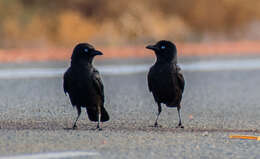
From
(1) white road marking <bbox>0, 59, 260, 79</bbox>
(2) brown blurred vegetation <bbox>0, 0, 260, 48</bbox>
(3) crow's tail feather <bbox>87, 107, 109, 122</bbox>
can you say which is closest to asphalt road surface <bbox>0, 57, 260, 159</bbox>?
(3) crow's tail feather <bbox>87, 107, 109, 122</bbox>

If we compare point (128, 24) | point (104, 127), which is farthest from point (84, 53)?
point (128, 24)

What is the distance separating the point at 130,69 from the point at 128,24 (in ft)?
46.1

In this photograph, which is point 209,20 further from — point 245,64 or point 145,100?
point 145,100

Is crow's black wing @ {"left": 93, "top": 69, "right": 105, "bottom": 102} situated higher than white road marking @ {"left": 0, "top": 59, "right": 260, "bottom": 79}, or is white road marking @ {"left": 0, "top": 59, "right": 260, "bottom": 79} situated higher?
crow's black wing @ {"left": 93, "top": 69, "right": 105, "bottom": 102}

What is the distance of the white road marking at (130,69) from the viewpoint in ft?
66.4

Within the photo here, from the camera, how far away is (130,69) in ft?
72.8

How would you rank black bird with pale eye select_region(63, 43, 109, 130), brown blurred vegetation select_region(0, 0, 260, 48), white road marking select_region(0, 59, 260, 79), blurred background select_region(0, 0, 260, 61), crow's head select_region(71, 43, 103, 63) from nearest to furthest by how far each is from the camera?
black bird with pale eye select_region(63, 43, 109, 130), crow's head select_region(71, 43, 103, 63), white road marking select_region(0, 59, 260, 79), blurred background select_region(0, 0, 260, 61), brown blurred vegetation select_region(0, 0, 260, 48)

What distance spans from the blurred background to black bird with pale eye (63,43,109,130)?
68.4 feet

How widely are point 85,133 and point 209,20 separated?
92.0 feet

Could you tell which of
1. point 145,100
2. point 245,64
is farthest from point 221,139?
point 245,64

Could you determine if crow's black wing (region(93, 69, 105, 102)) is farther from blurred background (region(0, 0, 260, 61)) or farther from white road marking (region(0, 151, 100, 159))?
blurred background (region(0, 0, 260, 61))

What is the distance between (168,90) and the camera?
1021 centimetres

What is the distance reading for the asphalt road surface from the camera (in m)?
8.33

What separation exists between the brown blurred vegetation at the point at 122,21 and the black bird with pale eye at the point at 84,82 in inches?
889
